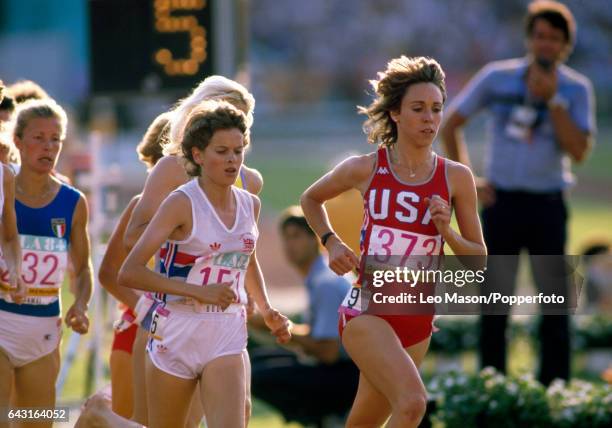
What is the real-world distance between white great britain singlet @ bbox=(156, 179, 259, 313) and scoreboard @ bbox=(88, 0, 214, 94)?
16.0 feet

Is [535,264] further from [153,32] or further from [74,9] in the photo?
[74,9]

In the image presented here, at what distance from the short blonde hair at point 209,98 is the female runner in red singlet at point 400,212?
519 mm

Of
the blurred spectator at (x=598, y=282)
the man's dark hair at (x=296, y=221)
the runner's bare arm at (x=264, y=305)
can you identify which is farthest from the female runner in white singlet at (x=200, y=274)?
the blurred spectator at (x=598, y=282)

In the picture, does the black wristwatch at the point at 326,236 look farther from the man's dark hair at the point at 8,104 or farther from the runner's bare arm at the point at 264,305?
the man's dark hair at the point at 8,104

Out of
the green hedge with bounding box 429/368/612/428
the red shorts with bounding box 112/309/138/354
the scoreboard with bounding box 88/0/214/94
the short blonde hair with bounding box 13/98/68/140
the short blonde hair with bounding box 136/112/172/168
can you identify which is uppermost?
the scoreboard with bounding box 88/0/214/94

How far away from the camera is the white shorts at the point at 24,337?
5.82 metres

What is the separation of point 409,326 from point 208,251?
1.00 meters

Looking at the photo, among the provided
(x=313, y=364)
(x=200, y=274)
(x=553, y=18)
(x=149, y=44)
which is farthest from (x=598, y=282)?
(x=200, y=274)

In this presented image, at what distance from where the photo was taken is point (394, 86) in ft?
18.7

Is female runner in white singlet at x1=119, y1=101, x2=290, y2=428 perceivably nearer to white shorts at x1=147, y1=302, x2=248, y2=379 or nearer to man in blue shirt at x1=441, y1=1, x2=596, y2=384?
white shorts at x1=147, y1=302, x2=248, y2=379

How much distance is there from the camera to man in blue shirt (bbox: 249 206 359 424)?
792 cm

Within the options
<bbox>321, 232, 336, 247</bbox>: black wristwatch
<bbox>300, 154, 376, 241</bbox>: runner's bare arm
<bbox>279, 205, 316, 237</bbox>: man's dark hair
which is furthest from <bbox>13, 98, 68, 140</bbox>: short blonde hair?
<bbox>279, 205, 316, 237</bbox>: man's dark hair

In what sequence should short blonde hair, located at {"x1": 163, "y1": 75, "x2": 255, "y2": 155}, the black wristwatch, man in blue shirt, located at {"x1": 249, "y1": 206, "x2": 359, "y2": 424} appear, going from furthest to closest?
1. man in blue shirt, located at {"x1": 249, "y1": 206, "x2": 359, "y2": 424}
2. the black wristwatch
3. short blonde hair, located at {"x1": 163, "y1": 75, "x2": 255, "y2": 155}

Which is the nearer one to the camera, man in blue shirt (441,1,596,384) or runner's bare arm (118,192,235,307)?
runner's bare arm (118,192,235,307)
